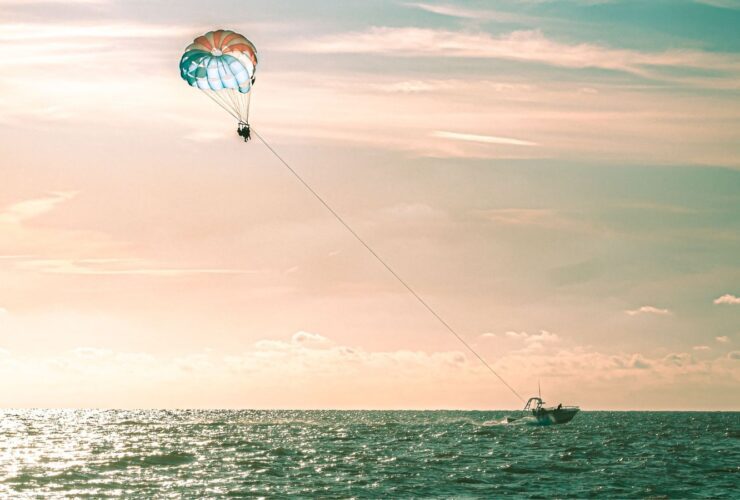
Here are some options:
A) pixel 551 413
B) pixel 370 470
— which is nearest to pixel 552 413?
pixel 551 413

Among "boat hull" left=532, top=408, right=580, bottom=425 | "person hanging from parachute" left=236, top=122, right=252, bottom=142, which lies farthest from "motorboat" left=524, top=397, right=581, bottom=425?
"person hanging from parachute" left=236, top=122, right=252, bottom=142

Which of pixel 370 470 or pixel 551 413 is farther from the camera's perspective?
pixel 551 413

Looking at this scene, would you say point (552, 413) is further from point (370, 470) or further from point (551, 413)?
point (370, 470)

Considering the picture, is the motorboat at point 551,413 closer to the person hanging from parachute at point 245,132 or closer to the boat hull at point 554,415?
the boat hull at point 554,415

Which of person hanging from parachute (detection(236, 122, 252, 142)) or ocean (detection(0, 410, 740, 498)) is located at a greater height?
person hanging from parachute (detection(236, 122, 252, 142))

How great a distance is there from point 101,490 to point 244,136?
22024 millimetres

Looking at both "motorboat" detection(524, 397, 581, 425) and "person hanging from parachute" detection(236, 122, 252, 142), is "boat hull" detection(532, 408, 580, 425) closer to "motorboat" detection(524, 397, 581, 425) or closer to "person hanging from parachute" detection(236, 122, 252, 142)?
"motorboat" detection(524, 397, 581, 425)

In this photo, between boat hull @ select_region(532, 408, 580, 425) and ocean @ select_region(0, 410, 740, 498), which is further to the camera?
boat hull @ select_region(532, 408, 580, 425)

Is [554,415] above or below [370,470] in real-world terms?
above

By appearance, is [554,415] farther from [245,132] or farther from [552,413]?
[245,132]

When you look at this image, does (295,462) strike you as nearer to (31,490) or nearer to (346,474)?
(346,474)

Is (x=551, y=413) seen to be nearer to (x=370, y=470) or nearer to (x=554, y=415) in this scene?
(x=554, y=415)

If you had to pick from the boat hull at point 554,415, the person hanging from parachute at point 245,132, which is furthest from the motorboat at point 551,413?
the person hanging from parachute at point 245,132

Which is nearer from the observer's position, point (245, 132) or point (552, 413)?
point (245, 132)
